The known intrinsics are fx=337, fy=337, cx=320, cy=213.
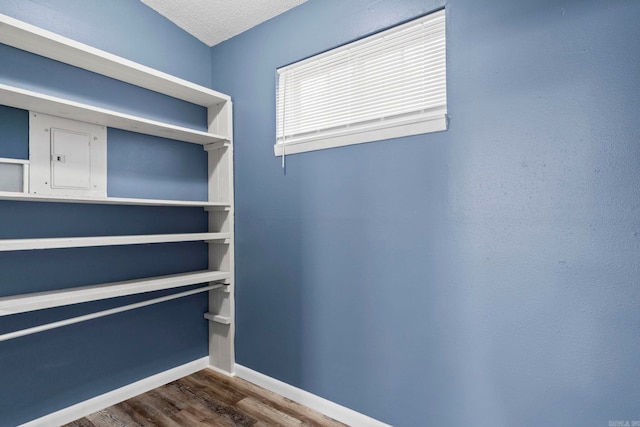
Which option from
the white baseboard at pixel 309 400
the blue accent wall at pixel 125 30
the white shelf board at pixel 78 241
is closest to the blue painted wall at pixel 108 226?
the blue accent wall at pixel 125 30

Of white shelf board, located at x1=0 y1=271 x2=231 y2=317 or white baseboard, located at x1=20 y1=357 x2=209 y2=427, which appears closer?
white shelf board, located at x1=0 y1=271 x2=231 y2=317

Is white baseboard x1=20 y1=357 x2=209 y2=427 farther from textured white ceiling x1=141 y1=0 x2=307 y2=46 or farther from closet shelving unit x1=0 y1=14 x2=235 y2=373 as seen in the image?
textured white ceiling x1=141 y1=0 x2=307 y2=46

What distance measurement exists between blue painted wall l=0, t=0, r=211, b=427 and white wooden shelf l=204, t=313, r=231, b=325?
76mm

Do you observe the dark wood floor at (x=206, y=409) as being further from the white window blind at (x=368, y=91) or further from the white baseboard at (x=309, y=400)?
the white window blind at (x=368, y=91)

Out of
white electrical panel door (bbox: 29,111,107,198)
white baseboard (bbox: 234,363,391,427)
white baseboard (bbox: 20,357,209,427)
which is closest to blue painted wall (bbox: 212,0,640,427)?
white baseboard (bbox: 234,363,391,427)

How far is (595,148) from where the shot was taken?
3.87 ft

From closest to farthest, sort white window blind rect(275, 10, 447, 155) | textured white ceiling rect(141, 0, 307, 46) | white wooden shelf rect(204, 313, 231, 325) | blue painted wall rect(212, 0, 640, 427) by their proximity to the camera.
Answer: blue painted wall rect(212, 0, 640, 427) → white window blind rect(275, 10, 447, 155) → textured white ceiling rect(141, 0, 307, 46) → white wooden shelf rect(204, 313, 231, 325)

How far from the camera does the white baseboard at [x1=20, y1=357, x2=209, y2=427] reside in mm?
1734

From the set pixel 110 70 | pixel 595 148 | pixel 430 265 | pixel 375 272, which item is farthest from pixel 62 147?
pixel 595 148

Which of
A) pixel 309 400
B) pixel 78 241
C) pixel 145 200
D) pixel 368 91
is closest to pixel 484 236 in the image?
pixel 368 91

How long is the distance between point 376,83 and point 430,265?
3.11 ft

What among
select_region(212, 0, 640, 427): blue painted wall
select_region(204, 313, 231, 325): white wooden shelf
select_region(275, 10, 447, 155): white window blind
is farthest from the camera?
select_region(204, 313, 231, 325): white wooden shelf

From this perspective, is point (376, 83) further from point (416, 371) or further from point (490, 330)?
point (416, 371)

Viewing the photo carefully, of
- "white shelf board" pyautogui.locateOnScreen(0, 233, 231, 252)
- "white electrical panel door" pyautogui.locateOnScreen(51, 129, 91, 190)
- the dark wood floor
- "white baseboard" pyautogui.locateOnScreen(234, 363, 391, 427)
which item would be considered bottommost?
the dark wood floor
